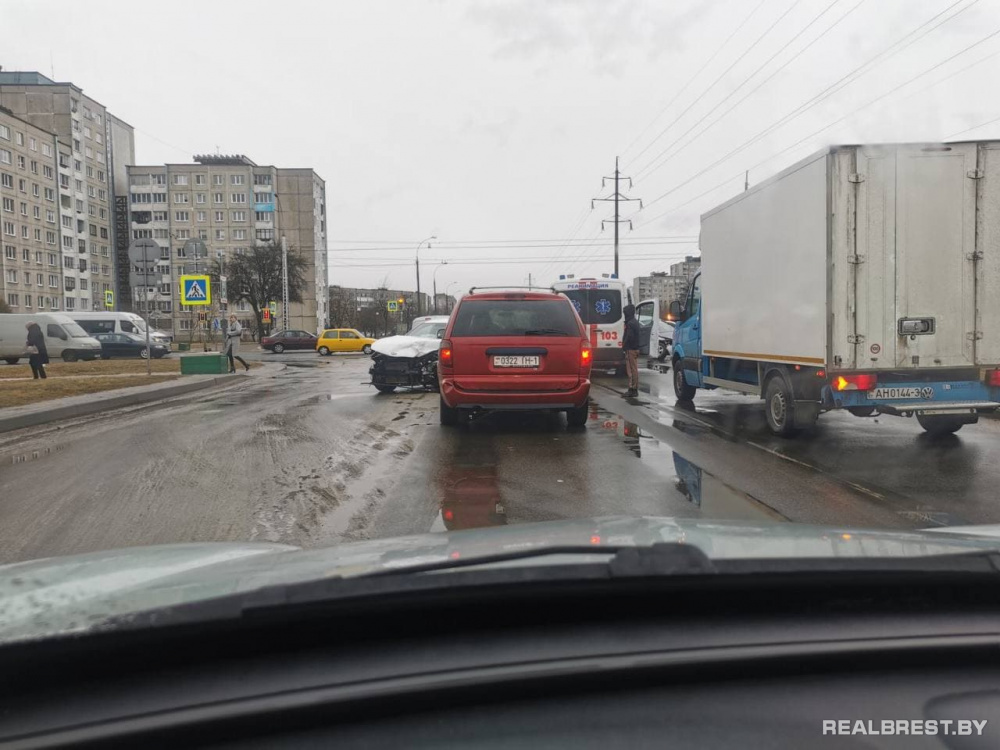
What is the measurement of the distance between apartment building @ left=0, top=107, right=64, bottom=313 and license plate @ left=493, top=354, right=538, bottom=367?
8772 cm

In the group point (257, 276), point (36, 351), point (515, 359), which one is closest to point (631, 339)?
point (515, 359)

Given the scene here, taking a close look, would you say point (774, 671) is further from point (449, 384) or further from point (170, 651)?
point (449, 384)

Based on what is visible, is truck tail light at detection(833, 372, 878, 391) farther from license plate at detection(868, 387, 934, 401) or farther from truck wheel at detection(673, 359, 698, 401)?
truck wheel at detection(673, 359, 698, 401)

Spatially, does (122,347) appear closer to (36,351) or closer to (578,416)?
(36,351)

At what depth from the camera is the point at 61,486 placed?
6.44m

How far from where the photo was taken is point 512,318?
9.16 meters

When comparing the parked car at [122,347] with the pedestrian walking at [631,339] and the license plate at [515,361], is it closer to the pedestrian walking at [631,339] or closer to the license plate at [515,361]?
the pedestrian walking at [631,339]

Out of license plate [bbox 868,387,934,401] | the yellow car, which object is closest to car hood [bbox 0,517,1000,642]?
license plate [bbox 868,387,934,401]

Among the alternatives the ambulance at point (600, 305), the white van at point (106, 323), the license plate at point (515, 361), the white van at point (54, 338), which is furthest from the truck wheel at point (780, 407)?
the white van at point (106, 323)

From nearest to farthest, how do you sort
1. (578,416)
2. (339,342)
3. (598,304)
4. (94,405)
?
(578,416) → (94,405) → (598,304) → (339,342)

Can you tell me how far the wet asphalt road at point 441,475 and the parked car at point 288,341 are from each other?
39611 mm

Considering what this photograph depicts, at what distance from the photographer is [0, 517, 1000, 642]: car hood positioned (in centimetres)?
139

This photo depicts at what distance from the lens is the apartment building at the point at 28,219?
82312mm

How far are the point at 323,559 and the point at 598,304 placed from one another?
2118 centimetres
